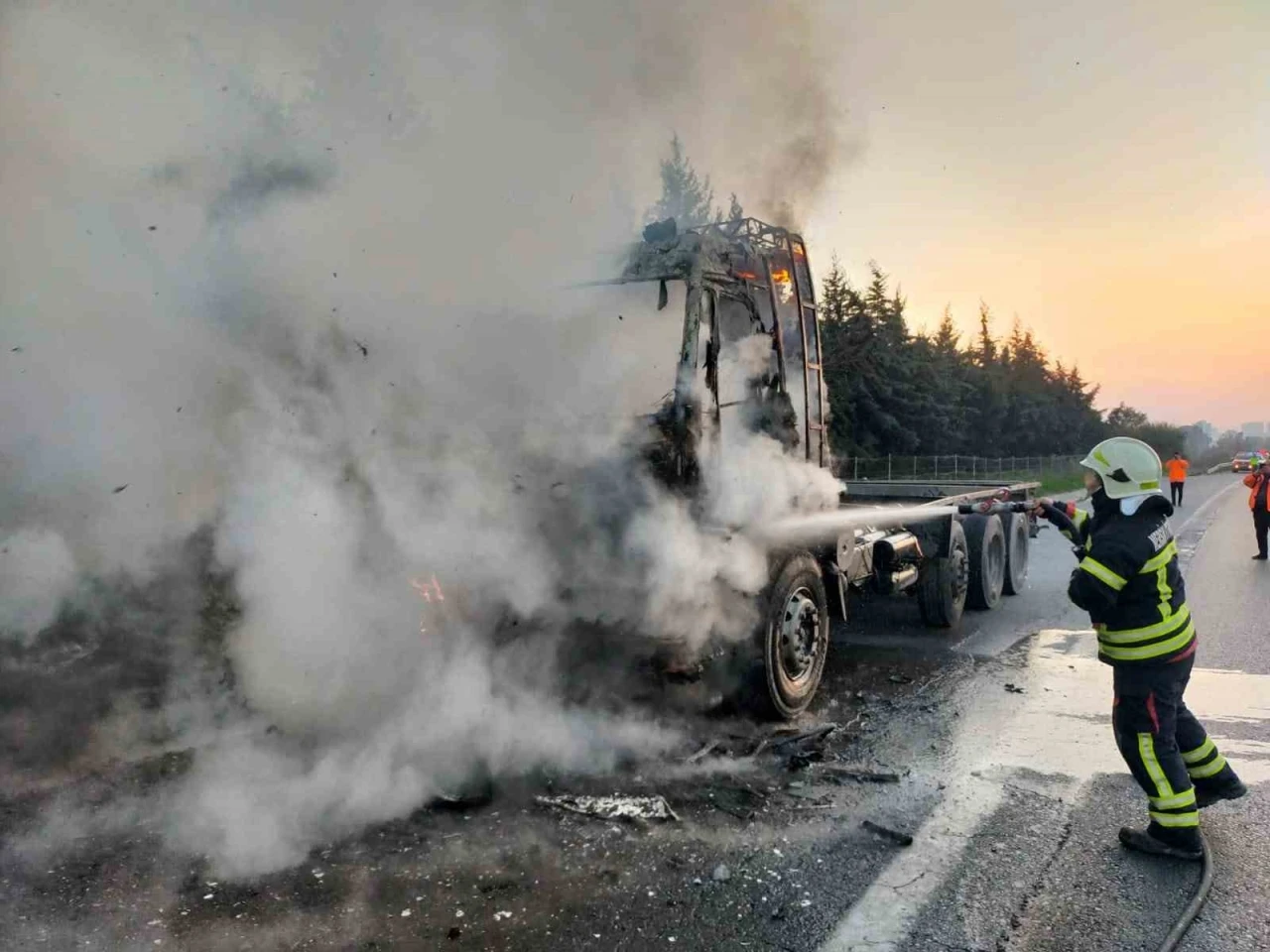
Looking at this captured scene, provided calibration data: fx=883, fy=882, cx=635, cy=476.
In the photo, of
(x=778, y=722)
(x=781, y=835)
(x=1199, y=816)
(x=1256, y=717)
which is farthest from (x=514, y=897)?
(x=1256, y=717)

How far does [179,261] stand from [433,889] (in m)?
2.80

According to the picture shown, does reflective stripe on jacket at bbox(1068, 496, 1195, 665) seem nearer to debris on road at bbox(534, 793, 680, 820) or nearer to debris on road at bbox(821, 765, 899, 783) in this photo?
debris on road at bbox(821, 765, 899, 783)

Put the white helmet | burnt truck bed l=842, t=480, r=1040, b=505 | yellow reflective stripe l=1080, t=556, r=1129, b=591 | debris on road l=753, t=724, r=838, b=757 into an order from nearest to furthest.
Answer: yellow reflective stripe l=1080, t=556, r=1129, b=591 → the white helmet → debris on road l=753, t=724, r=838, b=757 → burnt truck bed l=842, t=480, r=1040, b=505

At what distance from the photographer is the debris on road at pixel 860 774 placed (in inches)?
177

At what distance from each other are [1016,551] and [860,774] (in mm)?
6664

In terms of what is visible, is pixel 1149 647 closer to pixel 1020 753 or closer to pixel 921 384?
pixel 1020 753

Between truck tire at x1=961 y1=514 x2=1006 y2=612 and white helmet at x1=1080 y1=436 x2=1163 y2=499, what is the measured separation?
519 cm

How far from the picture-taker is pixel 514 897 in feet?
10.7

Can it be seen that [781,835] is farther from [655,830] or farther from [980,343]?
[980,343]

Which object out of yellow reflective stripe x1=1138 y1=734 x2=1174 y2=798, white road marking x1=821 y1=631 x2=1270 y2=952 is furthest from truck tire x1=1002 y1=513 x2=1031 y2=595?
yellow reflective stripe x1=1138 y1=734 x2=1174 y2=798

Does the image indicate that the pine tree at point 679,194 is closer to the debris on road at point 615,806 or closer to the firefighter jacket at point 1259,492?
the debris on road at point 615,806

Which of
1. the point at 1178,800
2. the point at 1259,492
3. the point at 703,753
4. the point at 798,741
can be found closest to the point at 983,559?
the point at 798,741

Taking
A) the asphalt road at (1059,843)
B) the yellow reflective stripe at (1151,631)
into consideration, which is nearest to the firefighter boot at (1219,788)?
the asphalt road at (1059,843)

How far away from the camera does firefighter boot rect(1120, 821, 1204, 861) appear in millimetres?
3584
